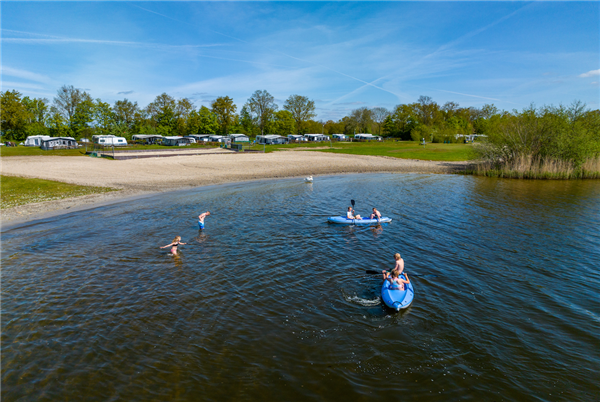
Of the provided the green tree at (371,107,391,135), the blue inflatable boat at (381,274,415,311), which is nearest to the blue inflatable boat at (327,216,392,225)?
the blue inflatable boat at (381,274,415,311)

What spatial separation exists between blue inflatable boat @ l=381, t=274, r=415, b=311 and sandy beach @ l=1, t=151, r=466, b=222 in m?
23.2

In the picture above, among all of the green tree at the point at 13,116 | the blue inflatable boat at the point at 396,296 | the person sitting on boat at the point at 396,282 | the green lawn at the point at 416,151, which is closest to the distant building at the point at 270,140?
the green lawn at the point at 416,151

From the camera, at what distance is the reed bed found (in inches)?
1494

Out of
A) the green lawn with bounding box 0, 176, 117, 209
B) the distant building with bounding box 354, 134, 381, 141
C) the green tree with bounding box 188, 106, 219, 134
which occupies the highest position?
the green tree with bounding box 188, 106, 219, 134

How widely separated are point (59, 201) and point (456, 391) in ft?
94.7

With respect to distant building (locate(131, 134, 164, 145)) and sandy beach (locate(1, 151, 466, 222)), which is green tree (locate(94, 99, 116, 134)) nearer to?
distant building (locate(131, 134, 164, 145))

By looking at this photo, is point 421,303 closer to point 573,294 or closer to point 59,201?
point 573,294

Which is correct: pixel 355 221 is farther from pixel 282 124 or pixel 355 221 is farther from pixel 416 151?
pixel 282 124

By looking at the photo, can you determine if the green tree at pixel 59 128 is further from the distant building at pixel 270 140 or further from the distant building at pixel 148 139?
the distant building at pixel 270 140

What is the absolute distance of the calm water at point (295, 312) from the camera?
8070 millimetres

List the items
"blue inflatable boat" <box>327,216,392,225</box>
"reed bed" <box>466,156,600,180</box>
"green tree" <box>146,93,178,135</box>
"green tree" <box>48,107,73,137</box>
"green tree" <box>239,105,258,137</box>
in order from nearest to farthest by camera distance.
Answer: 1. "blue inflatable boat" <box>327,216,392,225</box>
2. "reed bed" <box>466,156,600,180</box>
3. "green tree" <box>48,107,73,137</box>
4. "green tree" <box>146,93,178,135</box>
5. "green tree" <box>239,105,258,137</box>

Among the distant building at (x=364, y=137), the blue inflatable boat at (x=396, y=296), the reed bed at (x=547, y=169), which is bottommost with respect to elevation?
the blue inflatable boat at (x=396, y=296)

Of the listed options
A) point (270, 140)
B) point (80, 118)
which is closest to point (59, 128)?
point (80, 118)

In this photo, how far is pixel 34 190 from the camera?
27.2 metres
